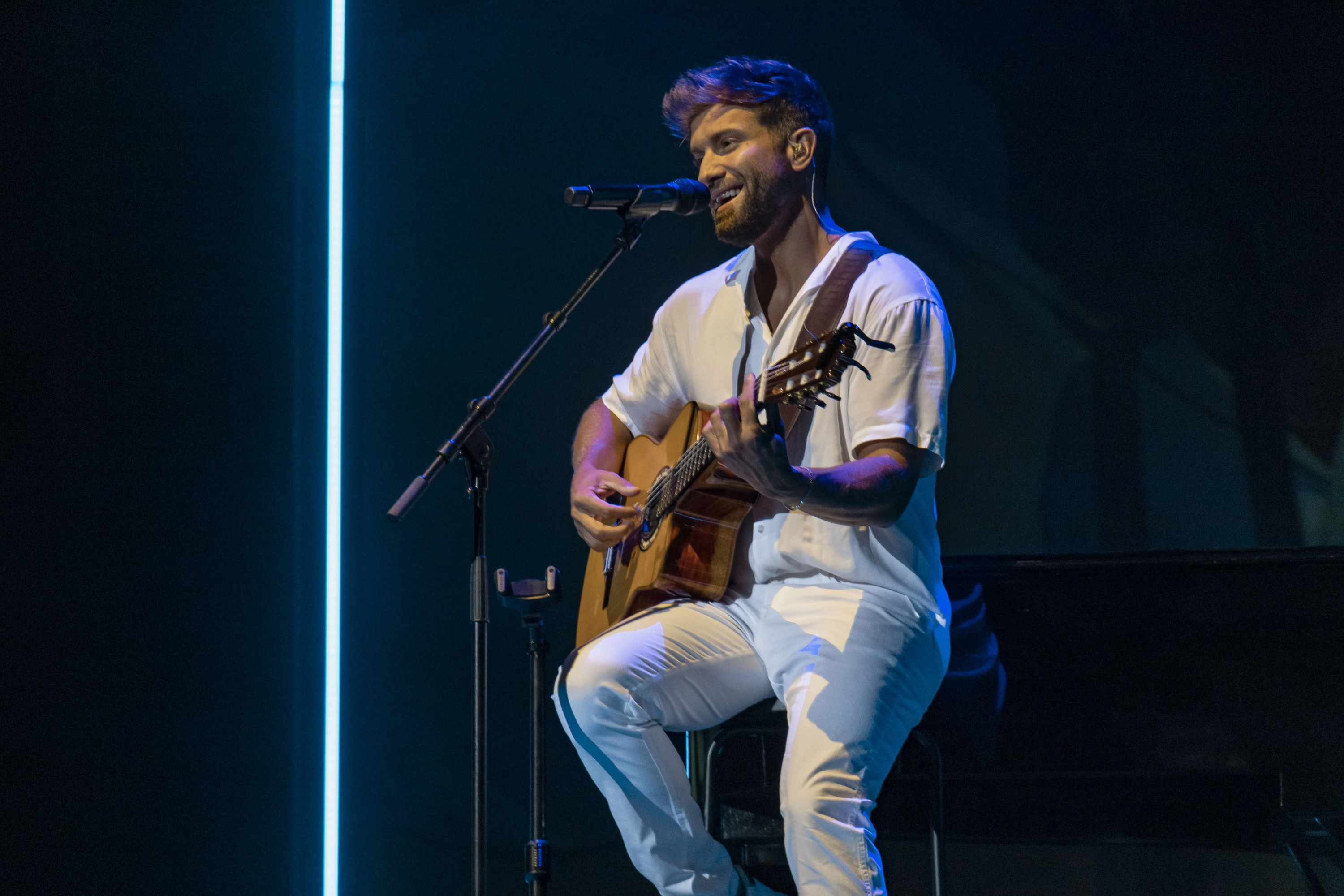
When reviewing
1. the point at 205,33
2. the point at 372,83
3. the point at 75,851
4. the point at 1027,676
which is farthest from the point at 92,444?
the point at 1027,676

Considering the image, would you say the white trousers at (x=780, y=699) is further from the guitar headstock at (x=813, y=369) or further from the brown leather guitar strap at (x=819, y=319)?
the guitar headstock at (x=813, y=369)

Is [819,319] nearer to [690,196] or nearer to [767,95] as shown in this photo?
[690,196]

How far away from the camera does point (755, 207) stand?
101 inches

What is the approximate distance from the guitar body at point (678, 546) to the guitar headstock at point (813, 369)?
331mm

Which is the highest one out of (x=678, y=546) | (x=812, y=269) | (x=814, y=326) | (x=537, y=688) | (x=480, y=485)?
(x=812, y=269)

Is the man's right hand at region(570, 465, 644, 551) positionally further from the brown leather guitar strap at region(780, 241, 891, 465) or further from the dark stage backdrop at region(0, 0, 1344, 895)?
the dark stage backdrop at region(0, 0, 1344, 895)

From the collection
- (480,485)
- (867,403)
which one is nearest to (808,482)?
(867,403)

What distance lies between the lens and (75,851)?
2.35 meters

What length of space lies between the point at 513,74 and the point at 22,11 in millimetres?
1669

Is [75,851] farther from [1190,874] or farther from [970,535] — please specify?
[1190,874]

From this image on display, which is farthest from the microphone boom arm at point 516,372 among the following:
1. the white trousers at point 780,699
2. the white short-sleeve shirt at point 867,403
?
the white trousers at point 780,699

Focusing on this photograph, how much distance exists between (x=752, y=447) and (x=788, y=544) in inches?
17.7

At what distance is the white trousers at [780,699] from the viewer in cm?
196

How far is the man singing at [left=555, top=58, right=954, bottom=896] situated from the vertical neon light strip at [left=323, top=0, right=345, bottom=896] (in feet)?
4.04
